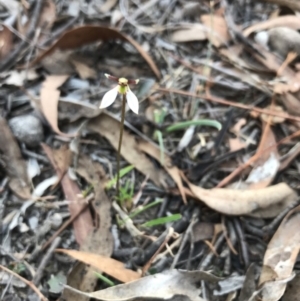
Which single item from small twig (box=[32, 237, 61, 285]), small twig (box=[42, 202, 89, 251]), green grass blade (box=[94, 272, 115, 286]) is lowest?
green grass blade (box=[94, 272, 115, 286])

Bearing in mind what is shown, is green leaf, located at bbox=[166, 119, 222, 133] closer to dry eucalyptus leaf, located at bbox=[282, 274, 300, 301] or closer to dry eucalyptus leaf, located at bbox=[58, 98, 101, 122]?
dry eucalyptus leaf, located at bbox=[58, 98, 101, 122]

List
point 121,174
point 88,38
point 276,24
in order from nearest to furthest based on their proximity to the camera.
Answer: point 121,174, point 88,38, point 276,24

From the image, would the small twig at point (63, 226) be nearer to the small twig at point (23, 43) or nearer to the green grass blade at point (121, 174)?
the green grass blade at point (121, 174)

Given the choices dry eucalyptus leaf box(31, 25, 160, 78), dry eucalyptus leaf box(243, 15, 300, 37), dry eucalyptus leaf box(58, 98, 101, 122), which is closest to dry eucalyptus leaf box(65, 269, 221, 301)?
dry eucalyptus leaf box(58, 98, 101, 122)

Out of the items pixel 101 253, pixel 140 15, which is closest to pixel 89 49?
pixel 140 15

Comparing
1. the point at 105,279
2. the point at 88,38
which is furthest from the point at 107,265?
the point at 88,38

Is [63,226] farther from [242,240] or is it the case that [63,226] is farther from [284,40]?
[284,40]

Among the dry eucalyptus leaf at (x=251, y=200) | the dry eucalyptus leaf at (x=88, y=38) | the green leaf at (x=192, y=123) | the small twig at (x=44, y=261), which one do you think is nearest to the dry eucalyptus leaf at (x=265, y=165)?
the dry eucalyptus leaf at (x=251, y=200)
